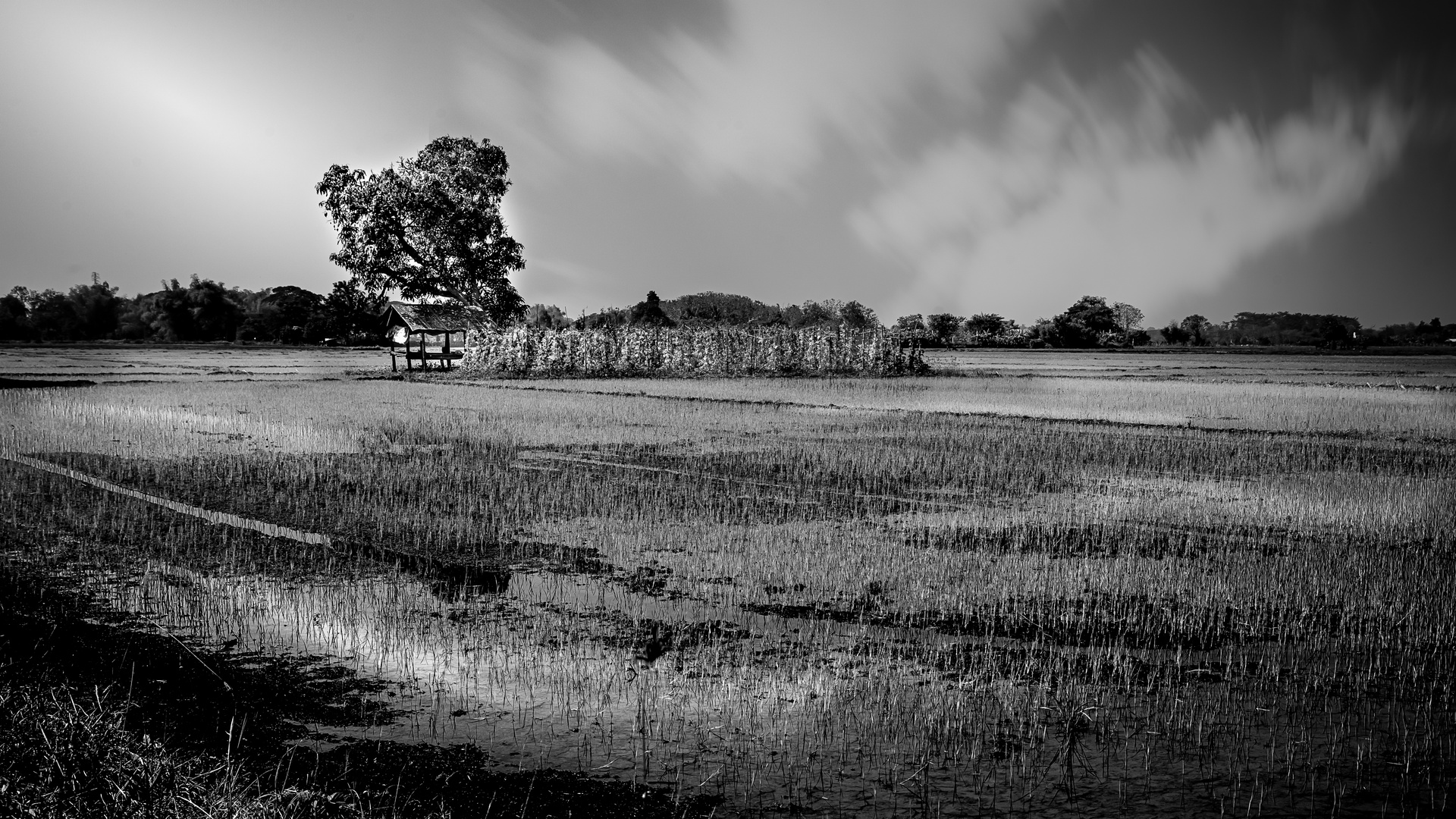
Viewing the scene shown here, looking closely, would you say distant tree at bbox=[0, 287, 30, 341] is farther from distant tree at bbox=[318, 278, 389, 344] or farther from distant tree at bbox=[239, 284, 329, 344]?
distant tree at bbox=[318, 278, 389, 344]

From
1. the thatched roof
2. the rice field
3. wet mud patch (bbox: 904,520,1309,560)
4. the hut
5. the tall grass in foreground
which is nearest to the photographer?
the rice field

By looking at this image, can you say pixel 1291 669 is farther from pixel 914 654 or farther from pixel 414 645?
pixel 414 645

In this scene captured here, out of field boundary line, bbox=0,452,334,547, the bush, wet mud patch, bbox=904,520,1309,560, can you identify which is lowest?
field boundary line, bbox=0,452,334,547

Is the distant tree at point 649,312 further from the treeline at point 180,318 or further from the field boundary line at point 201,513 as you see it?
the field boundary line at point 201,513

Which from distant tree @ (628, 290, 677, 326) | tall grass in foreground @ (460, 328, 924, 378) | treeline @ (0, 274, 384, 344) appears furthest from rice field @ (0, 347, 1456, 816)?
treeline @ (0, 274, 384, 344)

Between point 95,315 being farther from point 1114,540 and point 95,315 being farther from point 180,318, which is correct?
point 1114,540

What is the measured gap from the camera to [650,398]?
27000mm

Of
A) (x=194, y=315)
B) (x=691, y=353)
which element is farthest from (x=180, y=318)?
(x=691, y=353)

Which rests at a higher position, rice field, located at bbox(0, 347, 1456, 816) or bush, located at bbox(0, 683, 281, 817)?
bush, located at bbox(0, 683, 281, 817)

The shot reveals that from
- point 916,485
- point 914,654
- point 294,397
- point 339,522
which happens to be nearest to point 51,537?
point 339,522

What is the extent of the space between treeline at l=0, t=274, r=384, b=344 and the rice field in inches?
3337

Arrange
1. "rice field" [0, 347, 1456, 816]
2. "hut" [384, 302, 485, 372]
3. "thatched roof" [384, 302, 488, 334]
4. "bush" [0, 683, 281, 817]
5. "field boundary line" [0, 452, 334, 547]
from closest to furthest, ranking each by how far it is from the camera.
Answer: "bush" [0, 683, 281, 817] → "rice field" [0, 347, 1456, 816] → "field boundary line" [0, 452, 334, 547] → "thatched roof" [384, 302, 488, 334] → "hut" [384, 302, 485, 372]

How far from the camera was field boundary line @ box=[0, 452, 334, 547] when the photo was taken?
8336 mm

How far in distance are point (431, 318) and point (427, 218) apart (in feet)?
15.5
